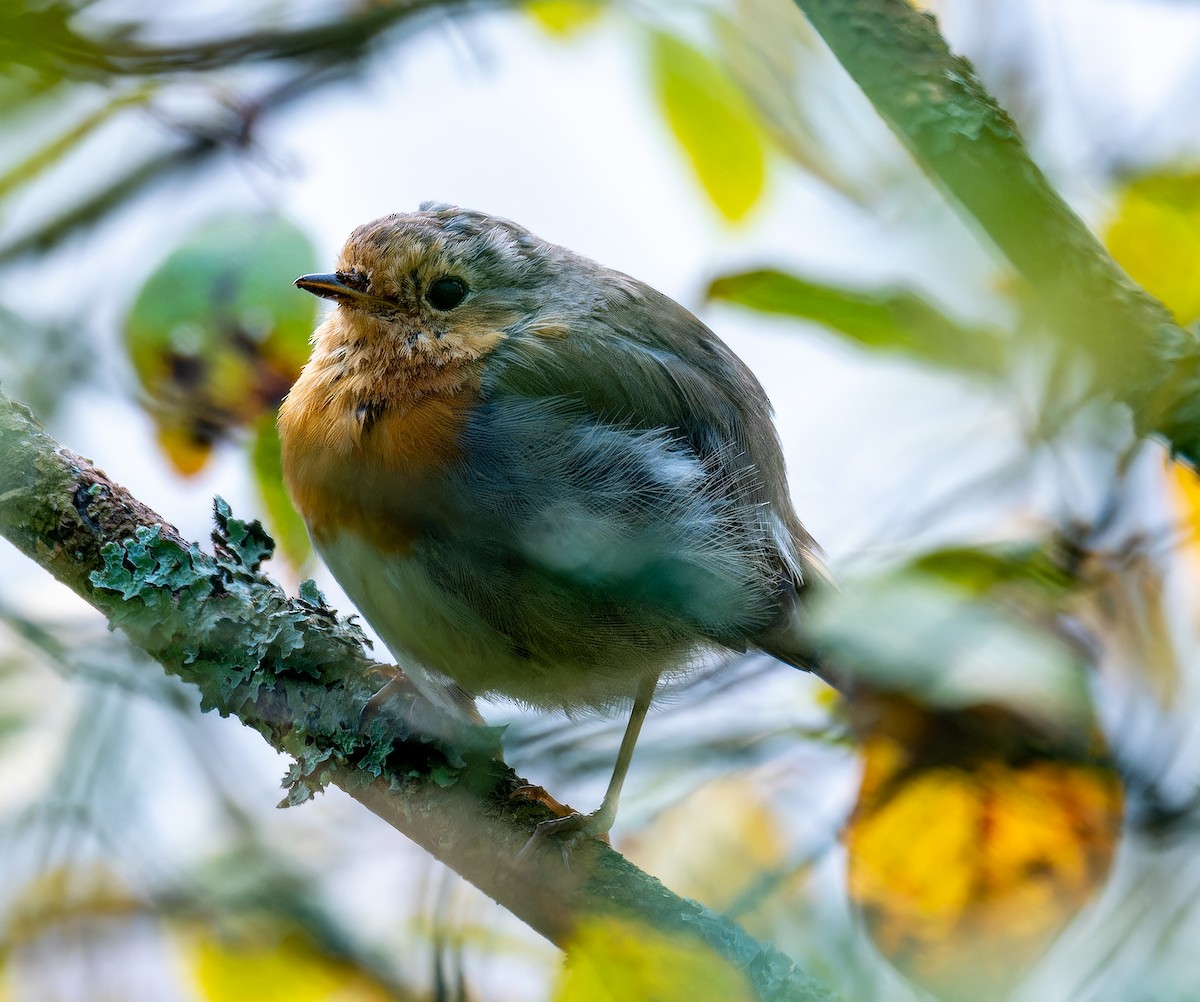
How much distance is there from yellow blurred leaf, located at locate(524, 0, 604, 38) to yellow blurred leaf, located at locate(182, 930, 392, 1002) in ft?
7.43

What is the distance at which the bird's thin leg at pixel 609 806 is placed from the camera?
2217mm

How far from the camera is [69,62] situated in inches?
77.9

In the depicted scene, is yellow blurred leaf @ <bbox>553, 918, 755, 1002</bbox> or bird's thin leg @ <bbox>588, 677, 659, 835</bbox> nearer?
yellow blurred leaf @ <bbox>553, 918, 755, 1002</bbox>

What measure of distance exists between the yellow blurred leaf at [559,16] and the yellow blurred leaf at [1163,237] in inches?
61.7

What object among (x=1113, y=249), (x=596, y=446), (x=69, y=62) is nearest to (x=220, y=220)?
(x=69, y=62)

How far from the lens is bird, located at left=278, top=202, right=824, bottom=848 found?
8.08 ft

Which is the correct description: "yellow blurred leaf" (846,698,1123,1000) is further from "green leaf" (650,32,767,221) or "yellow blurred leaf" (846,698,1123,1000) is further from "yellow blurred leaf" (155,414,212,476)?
"yellow blurred leaf" (155,414,212,476)

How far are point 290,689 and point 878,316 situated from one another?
128 centimetres

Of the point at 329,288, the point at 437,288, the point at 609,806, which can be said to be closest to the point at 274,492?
the point at 329,288

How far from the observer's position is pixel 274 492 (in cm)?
239

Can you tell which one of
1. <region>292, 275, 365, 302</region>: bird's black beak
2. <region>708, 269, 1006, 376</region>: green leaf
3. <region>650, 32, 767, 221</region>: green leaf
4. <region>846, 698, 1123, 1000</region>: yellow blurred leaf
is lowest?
<region>846, 698, 1123, 1000</region>: yellow blurred leaf

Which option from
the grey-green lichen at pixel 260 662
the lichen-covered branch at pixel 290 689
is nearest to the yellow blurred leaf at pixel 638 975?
the lichen-covered branch at pixel 290 689

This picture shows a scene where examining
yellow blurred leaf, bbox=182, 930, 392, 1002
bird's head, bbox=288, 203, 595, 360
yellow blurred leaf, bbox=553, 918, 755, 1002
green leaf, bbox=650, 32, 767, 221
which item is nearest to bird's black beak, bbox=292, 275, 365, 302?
bird's head, bbox=288, 203, 595, 360

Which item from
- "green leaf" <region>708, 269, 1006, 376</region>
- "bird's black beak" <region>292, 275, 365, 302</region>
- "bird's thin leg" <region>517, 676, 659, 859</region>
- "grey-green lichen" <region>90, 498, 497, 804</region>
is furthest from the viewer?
"bird's black beak" <region>292, 275, 365, 302</region>
